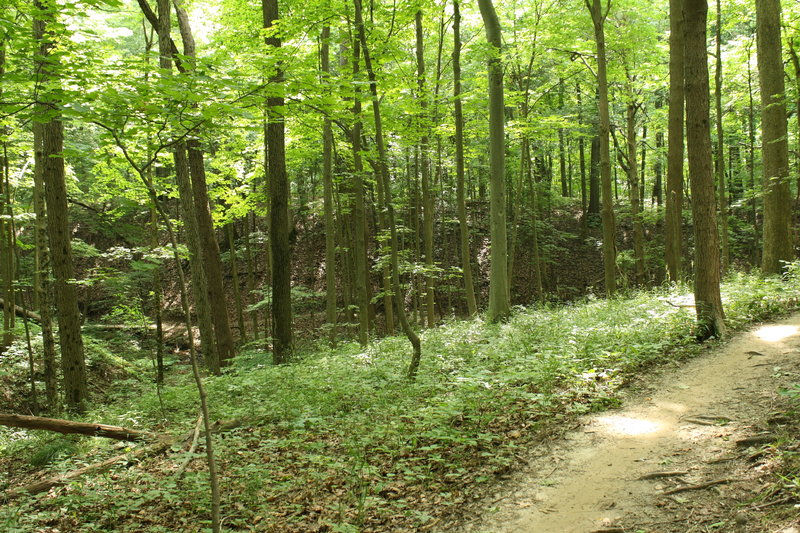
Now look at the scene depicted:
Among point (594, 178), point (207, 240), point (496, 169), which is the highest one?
point (594, 178)

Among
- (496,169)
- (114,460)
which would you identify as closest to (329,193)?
(496,169)

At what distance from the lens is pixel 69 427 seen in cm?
545

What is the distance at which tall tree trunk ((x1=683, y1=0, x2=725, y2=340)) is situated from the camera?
7145 millimetres

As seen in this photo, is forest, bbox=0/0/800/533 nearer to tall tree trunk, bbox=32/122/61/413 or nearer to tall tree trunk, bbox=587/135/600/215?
tall tree trunk, bbox=32/122/61/413

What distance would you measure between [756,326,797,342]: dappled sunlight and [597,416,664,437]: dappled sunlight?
347cm

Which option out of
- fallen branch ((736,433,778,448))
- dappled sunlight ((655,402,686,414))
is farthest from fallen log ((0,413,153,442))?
fallen branch ((736,433,778,448))

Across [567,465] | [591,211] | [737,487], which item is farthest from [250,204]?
[591,211]

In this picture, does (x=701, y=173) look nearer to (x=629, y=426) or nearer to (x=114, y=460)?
(x=629, y=426)

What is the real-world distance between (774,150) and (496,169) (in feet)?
20.5

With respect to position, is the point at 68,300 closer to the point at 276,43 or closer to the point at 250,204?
the point at 276,43

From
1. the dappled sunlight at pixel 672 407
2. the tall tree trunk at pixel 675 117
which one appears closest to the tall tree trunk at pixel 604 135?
the tall tree trunk at pixel 675 117

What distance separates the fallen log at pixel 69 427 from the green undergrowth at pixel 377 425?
248mm

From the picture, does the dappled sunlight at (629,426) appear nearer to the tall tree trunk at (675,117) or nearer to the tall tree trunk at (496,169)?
the tall tree trunk at (496,169)

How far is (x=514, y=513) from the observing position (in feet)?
12.7
